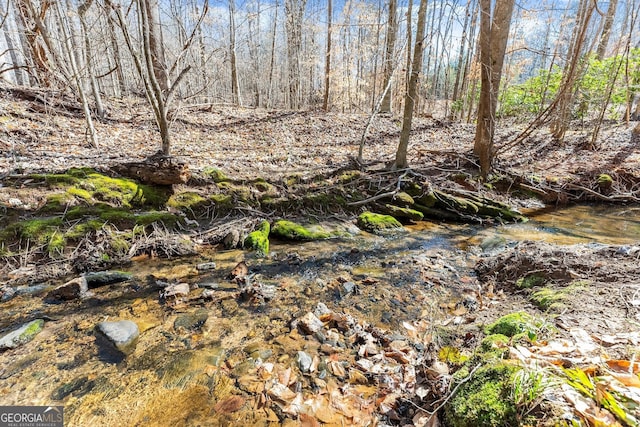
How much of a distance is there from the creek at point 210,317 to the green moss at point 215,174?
6.54 feet

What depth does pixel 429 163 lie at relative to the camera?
923 centimetres

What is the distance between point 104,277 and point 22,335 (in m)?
1.14

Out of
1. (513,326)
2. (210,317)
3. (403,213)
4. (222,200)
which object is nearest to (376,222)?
(403,213)

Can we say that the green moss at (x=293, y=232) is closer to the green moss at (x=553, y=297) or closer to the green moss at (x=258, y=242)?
the green moss at (x=258, y=242)

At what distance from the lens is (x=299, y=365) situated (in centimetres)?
262

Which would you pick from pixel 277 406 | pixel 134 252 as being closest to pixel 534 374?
pixel 277 406

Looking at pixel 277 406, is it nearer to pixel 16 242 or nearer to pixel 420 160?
pixel 16 242

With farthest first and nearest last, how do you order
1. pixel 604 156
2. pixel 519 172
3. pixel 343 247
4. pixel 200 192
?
pixel 604 156 → pixel 519 172 → pixel 200 192 → pixel 343 247

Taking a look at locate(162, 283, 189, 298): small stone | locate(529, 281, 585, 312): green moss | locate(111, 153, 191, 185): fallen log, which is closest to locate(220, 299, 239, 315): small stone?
locate(162, 283, 189, 298): small stone

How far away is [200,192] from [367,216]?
3.69 m

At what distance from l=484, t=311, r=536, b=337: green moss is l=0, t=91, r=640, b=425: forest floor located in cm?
19

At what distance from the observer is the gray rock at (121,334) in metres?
2.81

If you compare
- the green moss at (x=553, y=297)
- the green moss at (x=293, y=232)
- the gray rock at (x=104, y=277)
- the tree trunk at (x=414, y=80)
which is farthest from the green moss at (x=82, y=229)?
the tree trunk at (x=414, y=80)

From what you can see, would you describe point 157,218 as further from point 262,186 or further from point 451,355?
point 451,355
